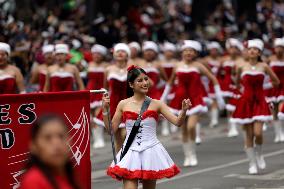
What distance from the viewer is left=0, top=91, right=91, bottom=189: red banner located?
9.15m

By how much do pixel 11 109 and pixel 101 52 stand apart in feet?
32.8

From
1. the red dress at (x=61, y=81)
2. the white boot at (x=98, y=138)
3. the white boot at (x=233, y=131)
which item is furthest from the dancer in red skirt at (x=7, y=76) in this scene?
the white boot at (x=233, y=131)

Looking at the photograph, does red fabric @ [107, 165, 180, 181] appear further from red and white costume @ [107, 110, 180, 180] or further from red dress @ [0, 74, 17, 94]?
red dress @ [0, 74, 17, 94]

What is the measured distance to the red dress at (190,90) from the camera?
50.2 ft

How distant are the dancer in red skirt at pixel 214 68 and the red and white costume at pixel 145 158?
1213cm

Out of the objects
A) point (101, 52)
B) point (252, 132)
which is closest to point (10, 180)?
point (252, 132)

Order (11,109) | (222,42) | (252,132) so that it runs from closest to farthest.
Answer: (11,109) < (252,132) < (222,42)

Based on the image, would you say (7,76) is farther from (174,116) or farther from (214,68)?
(214,68)

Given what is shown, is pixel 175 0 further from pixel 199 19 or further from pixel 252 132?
pixel 252 132

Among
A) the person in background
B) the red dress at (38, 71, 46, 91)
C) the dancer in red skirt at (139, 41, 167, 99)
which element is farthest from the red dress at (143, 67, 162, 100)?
the person in background

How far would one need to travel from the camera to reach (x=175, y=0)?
40156 millimetres

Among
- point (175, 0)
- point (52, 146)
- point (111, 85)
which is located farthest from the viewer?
point (175, 0)

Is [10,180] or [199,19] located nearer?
[10,180]

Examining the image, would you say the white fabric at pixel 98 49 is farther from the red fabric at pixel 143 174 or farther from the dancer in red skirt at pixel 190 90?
the red fabric at pixel 143 174
